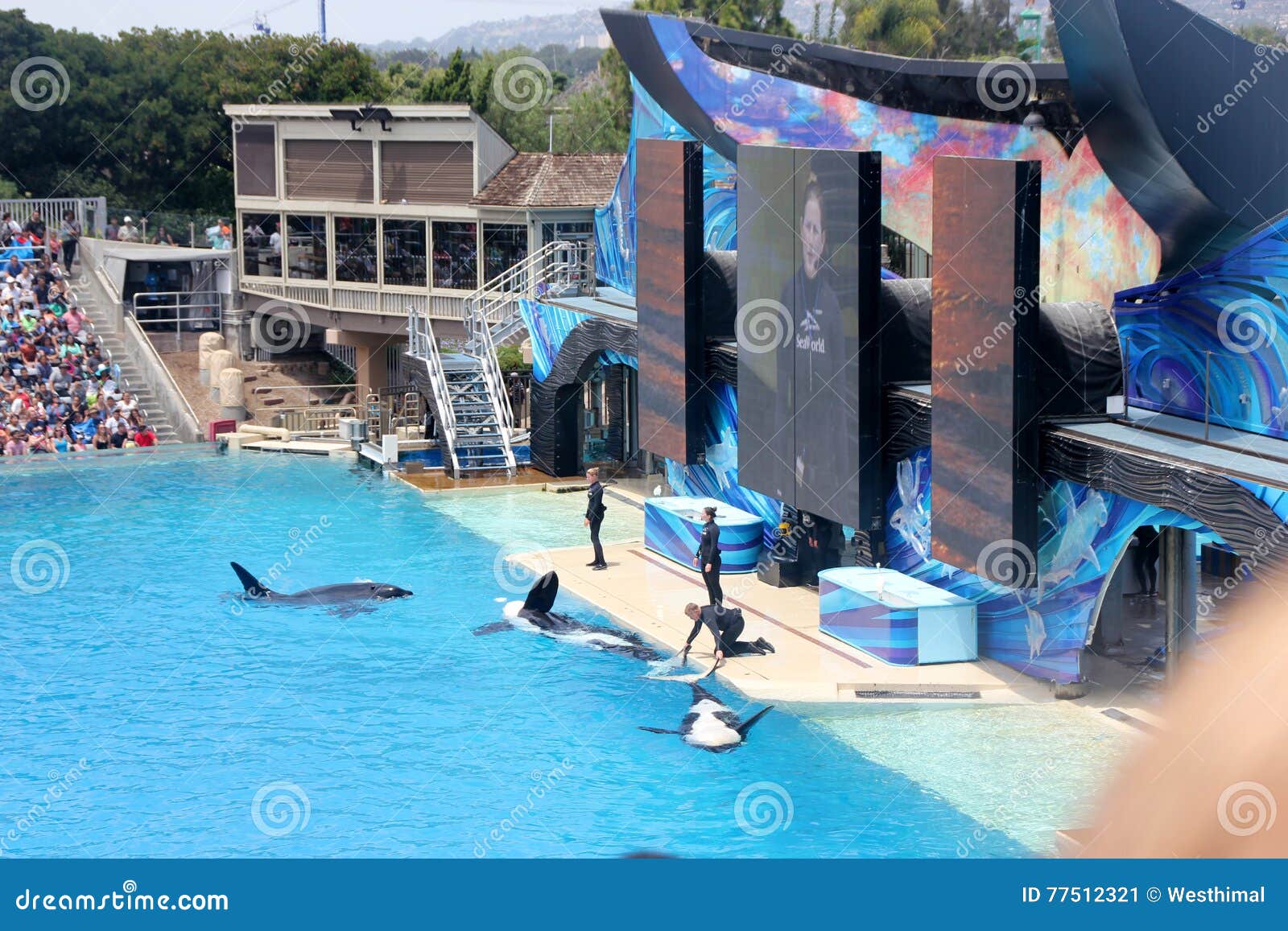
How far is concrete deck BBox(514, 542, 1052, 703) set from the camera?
58.0ft

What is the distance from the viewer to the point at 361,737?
669 inches

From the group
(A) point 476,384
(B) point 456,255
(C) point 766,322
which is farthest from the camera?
(B) point 456,255

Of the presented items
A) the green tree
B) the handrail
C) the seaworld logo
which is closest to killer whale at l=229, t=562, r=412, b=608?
the seaworld logo

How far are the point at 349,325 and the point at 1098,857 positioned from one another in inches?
1428

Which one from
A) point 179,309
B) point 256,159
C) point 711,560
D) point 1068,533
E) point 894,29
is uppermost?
point 894,29

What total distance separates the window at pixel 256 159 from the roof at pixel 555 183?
8098mm

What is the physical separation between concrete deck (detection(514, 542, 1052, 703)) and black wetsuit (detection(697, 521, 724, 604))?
580 mm

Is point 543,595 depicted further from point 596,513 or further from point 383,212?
point 383,212

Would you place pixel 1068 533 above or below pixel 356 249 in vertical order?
below

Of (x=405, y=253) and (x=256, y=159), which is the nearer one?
(x=405, y=253)

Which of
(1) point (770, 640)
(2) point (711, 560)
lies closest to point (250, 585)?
(2) point (711, 560)

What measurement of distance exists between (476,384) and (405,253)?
12726 millimetres

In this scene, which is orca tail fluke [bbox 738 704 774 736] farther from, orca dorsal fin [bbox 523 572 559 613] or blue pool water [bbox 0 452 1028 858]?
orca dorsal fin [bbox 523 572 559 613]

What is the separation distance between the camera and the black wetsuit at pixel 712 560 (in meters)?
19.7
